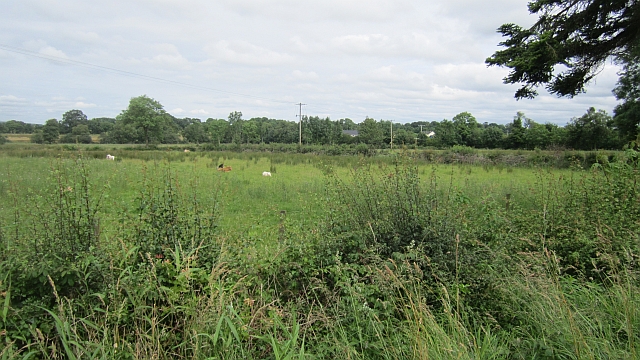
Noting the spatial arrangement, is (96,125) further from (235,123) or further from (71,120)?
(235,123)

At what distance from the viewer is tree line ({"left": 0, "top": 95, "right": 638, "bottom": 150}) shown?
73.4ft

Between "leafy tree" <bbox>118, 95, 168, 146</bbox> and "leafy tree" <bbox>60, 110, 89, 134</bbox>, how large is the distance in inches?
1204

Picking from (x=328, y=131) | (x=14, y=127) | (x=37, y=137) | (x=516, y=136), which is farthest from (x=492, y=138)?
(x=14, y=127)

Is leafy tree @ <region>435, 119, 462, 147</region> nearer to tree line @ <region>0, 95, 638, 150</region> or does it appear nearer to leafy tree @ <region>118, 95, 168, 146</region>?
tree line @ <region>0, 95, 638, 150</region>

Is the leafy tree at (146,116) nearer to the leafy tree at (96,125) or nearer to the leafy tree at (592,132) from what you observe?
the leafy tree at (96,125)

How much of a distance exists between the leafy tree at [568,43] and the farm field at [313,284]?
17.4 feet

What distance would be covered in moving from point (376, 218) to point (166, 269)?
104 inches

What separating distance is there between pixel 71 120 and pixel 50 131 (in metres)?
1.60

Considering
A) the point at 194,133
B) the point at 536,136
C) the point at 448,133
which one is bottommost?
the point at 194,133

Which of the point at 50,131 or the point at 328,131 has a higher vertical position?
the point at 328,131

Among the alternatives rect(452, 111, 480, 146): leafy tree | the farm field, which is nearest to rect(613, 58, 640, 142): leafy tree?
the farm field

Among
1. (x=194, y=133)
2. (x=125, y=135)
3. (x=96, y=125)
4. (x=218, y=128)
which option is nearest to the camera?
(x=96, y=125)

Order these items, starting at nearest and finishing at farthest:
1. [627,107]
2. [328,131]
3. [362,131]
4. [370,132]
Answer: [627,107] < [370,132] < [362,131] < [328,131]

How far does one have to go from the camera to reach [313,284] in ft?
11.8
